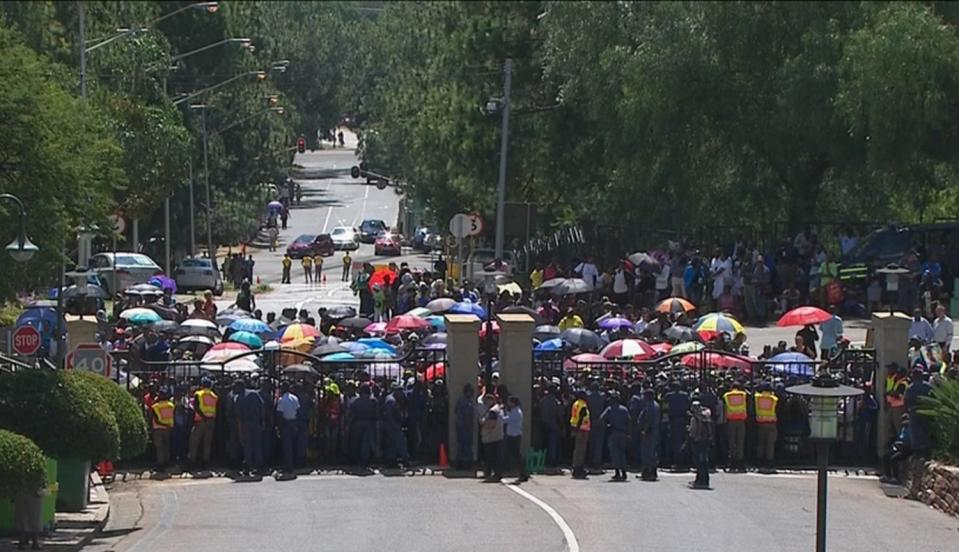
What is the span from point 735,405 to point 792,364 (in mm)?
1321

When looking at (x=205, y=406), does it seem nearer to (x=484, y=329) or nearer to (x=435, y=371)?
(x=435, y=371)

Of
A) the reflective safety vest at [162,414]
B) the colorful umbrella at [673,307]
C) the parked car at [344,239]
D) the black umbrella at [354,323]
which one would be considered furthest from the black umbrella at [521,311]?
the parked car at [344,239]

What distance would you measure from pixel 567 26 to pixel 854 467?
2715 cm

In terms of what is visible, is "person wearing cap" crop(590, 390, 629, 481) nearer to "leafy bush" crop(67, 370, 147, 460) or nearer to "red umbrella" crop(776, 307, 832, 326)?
"red umbrella" crop(776, 307, 832, 326)

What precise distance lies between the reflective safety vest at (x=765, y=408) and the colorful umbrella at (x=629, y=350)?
2969mm

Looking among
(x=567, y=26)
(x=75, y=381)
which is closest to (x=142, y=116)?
(x=567, y=26)

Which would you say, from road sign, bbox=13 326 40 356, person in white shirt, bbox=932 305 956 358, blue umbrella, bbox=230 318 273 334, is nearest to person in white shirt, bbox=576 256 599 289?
blue umbrella, bbox=230 318 273 334

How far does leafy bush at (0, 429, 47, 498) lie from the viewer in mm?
20203

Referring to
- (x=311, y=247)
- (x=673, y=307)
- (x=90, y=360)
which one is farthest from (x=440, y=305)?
(x=311, y=247)

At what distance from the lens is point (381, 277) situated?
48781 mm

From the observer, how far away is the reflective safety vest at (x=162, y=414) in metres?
28.0

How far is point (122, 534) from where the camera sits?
23234mm

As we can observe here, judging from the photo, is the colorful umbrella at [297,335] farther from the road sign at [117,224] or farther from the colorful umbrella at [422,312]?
the road sign at [117,224]

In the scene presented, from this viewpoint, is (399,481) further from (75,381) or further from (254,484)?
(75,381)
